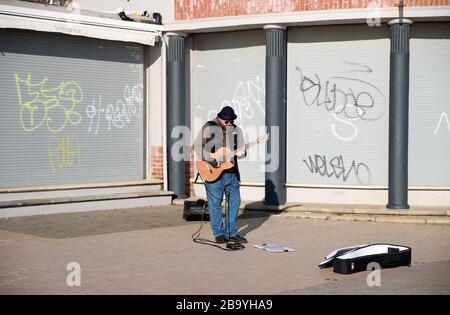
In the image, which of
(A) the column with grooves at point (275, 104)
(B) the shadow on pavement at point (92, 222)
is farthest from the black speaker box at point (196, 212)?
(A) the column with grooves at point (275, 104)

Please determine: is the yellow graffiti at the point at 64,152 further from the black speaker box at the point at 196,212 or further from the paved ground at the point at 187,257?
the black speaker box at the point at 196,212

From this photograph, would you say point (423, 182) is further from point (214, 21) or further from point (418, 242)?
point (214, 21)

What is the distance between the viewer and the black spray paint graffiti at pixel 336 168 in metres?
13.3

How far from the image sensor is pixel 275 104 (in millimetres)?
13234

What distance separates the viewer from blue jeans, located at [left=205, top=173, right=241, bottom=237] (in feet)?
32.3

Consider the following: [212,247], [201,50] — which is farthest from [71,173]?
[212,247]

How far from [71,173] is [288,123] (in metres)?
4.26

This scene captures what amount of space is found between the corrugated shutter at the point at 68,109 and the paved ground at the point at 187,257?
1.33 m

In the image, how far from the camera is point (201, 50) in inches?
572

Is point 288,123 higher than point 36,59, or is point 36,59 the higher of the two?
point 36,59

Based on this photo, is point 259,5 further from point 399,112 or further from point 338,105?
point 399,112

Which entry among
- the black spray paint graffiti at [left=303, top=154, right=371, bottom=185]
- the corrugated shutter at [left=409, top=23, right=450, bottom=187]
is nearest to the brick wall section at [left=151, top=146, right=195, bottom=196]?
the black spray paint graffiti at [left=303, top=154, right=371, bottom=185]

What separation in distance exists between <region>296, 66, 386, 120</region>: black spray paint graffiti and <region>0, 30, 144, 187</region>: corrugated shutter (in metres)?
3.59

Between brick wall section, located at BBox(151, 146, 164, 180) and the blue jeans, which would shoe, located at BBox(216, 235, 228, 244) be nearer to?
the blue jeans
